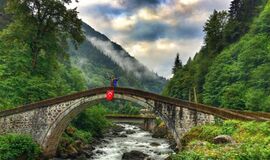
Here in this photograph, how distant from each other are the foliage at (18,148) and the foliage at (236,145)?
12350 millimetres

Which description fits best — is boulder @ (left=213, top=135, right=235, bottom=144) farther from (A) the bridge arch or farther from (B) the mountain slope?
(B) the mountain slope

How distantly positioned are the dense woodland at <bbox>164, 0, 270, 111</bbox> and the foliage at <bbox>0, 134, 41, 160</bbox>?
23447mm

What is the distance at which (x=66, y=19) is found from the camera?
36.7 metres

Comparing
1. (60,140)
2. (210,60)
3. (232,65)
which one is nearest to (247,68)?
(232,65)

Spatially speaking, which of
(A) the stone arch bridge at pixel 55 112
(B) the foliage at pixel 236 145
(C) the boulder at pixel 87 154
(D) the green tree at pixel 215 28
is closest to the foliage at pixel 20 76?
(A) the stone arch bridge at pixel 55 112

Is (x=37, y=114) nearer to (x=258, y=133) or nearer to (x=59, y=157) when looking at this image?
(x=59, y=157)

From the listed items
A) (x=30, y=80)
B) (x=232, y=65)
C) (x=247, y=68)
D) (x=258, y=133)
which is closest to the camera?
(x=258, y=133)

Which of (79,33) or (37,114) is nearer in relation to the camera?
(37,114)

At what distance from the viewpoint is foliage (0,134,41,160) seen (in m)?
24.1

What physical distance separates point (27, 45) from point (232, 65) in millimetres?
29271

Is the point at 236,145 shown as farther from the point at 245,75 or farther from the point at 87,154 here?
the point at 245,75

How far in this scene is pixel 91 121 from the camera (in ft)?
156

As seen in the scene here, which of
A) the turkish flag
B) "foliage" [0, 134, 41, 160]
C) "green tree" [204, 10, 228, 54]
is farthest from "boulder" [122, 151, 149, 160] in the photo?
"green tree" [204, 10, 228, 54]

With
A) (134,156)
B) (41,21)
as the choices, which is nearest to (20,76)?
(41,21)
